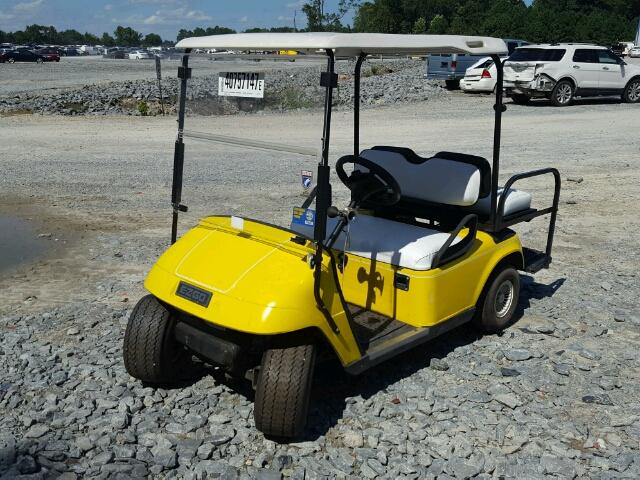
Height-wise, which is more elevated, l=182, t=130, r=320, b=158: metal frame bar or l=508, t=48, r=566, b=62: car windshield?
l=508, t=48, r=566, b=62: car windshield

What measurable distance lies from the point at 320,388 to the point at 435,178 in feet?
5.46

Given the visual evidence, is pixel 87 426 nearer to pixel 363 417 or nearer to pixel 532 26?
pixel 363 417

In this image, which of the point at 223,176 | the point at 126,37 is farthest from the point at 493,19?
the point at 126,37

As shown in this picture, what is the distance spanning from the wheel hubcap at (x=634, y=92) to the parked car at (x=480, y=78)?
12.9 feet

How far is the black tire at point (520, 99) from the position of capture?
63.6 feet

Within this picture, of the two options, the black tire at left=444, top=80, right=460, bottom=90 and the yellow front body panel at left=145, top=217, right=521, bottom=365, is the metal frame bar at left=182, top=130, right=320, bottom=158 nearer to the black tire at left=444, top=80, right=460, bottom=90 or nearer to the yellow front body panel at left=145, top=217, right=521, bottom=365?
the yellow front body panel at left=145, top=217, right=521, bottom=365

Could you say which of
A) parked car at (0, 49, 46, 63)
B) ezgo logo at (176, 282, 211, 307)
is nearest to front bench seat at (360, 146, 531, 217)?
ezgo logo at (176, 282, 211, 307)

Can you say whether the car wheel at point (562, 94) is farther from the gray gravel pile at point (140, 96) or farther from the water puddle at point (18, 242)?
the water puddle at point (18, 242)

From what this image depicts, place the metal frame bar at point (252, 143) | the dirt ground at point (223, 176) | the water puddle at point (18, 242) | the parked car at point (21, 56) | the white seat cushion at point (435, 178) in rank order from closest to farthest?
1. the metal frame bar at point (252, 143)
2. the white seat cushion at point (435, 178)
3. the dirt ground at point (223, 176)
4. the water puddle at point (18, 242)
5. the parked car at point (21, 56)

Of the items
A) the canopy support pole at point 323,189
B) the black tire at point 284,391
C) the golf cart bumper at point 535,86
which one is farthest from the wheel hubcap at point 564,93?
the black tire at point 284,391

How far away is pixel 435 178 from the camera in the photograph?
4.80 metres

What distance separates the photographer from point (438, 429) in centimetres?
386

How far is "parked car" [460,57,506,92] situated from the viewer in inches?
840

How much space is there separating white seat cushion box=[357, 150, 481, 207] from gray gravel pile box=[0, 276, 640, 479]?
3.46 feet
